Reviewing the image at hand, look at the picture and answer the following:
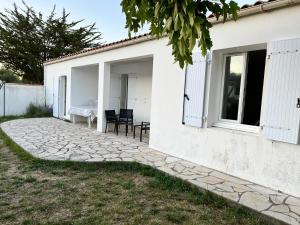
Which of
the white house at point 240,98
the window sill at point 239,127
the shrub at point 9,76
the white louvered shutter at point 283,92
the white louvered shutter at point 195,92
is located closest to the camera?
the white louvered shutter at point 283,92

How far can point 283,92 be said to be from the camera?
457cm

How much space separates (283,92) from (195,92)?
2.09m

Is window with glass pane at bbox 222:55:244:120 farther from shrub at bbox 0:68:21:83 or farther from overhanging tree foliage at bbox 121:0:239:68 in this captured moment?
shrub at bbox 0:68:21:83

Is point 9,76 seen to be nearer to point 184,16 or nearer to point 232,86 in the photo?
point 232,86

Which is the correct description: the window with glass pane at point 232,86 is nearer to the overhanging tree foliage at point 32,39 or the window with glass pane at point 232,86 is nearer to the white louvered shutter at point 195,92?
the white louvered shutter at point 195,92

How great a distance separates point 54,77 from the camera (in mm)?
15758

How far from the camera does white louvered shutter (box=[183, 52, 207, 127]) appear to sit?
6.07m

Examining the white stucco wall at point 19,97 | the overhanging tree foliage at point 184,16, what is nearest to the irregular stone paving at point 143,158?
the overhanging tree foliage at point 184,16

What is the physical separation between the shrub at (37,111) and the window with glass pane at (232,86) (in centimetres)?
1277

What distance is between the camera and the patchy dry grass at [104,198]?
3.69 m

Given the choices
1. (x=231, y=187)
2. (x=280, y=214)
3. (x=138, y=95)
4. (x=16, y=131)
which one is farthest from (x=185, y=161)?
(x=16, y=131)

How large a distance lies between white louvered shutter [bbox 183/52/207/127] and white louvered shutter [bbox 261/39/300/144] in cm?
152

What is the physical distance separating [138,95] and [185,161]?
6377 millimetres

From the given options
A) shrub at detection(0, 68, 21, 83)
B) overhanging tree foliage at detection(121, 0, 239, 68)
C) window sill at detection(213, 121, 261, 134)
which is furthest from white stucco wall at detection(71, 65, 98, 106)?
shrub at detection(0, 68, 21, 83)
